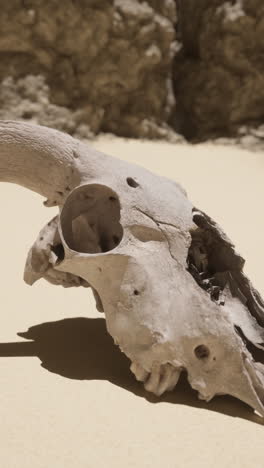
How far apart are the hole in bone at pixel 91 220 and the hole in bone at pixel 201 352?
0.54 metres

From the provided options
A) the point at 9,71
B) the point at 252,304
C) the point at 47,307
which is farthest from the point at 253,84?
the point at 252,304

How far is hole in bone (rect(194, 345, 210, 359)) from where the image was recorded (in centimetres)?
190

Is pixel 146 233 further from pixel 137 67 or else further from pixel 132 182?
pixel 137 67

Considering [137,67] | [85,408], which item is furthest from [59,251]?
[137,67]

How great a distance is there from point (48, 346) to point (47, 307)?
1.94 ft

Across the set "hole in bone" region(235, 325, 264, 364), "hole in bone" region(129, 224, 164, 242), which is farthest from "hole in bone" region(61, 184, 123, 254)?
"hole in bone" region(235, 325, 264, 364)

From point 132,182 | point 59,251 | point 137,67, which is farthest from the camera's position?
point 137,67

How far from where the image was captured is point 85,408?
1.84 metres

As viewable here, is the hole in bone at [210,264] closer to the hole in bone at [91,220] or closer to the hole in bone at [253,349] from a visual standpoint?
the hole in bone at [253,349]

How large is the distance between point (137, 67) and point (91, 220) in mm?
5062

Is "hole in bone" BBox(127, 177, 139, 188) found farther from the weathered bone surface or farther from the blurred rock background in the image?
the blurred rock background

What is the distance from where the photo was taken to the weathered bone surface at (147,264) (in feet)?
6.17

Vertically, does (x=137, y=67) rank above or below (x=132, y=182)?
below

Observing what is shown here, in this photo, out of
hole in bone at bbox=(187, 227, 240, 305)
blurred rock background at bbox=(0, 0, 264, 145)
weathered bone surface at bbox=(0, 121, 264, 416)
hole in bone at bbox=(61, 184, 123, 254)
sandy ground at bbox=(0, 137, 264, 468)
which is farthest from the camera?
blurred rock background at bbox=(0, 0, 264, 145)
